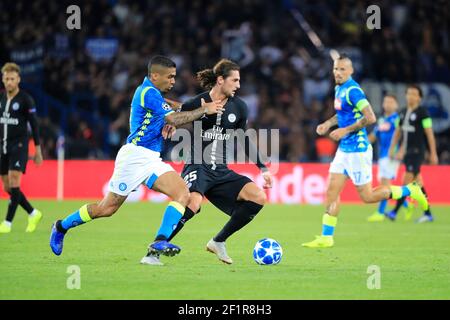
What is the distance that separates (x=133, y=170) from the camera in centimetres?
945

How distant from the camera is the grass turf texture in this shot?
7.80 metres

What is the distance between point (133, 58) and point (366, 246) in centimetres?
1325

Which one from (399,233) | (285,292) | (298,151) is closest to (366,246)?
(399,233)

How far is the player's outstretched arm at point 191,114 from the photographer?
930cm

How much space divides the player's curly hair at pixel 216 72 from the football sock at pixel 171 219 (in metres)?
1.62

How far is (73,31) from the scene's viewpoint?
2453cm

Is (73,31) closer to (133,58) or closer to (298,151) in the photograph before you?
(133,58)

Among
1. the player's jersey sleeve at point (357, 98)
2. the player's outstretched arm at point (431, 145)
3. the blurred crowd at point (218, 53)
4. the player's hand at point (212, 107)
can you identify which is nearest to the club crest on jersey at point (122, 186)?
the player's hand at point (212, 107)

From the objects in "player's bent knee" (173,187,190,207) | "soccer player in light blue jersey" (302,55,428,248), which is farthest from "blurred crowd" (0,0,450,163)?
"player's bent knee" (173,187,190,207)

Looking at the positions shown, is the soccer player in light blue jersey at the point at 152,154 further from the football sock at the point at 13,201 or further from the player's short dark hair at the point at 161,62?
the football sock at the point at 13,201

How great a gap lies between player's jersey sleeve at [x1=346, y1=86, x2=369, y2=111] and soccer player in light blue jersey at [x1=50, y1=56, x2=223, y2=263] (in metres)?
2.95

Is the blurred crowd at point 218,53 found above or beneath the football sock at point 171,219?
above

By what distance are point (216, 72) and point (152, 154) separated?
4.13 ft

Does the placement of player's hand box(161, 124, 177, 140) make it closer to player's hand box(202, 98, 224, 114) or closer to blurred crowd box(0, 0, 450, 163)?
player's hand box(202, 98, 224, 114)
